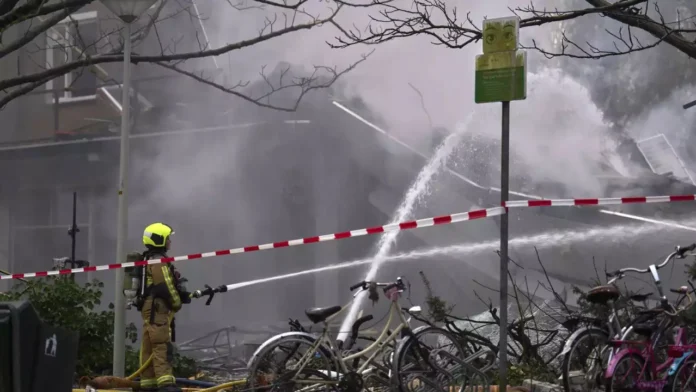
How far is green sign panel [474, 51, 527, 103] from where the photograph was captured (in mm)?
5852

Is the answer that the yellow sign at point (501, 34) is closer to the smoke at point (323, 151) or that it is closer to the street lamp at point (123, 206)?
the street lamp at point (123, 206)

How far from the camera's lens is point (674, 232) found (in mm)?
9789

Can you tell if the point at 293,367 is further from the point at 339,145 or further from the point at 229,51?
the point at 229,51

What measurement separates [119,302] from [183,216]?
15.3 feet

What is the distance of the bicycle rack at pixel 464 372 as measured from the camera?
21.6 feet

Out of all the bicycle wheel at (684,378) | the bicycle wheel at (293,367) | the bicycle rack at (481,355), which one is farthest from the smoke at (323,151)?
the bicycle wheel at (293,367)

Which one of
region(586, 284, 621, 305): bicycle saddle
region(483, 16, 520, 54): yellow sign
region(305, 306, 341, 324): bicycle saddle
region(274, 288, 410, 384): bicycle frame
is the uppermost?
region(483, 16, 520, 54): yellow sign

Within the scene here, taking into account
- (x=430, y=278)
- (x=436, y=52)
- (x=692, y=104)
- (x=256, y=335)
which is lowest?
(x=256, y=335)

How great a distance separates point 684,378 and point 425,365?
1734mm

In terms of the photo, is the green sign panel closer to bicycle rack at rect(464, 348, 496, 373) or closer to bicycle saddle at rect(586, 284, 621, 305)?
bicycle saddle at rect(586, 284, 621, 305)

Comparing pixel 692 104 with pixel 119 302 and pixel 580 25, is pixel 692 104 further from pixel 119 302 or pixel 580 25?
pixel 119 302

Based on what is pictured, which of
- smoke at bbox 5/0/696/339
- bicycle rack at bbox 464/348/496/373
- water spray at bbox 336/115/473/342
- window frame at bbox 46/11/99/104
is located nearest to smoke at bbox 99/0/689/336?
smoke at bbox 5/0/696/339

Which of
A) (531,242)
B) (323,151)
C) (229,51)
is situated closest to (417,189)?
(323,151)

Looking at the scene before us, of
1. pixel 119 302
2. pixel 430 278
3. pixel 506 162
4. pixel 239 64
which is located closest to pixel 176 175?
pixel 239 64
